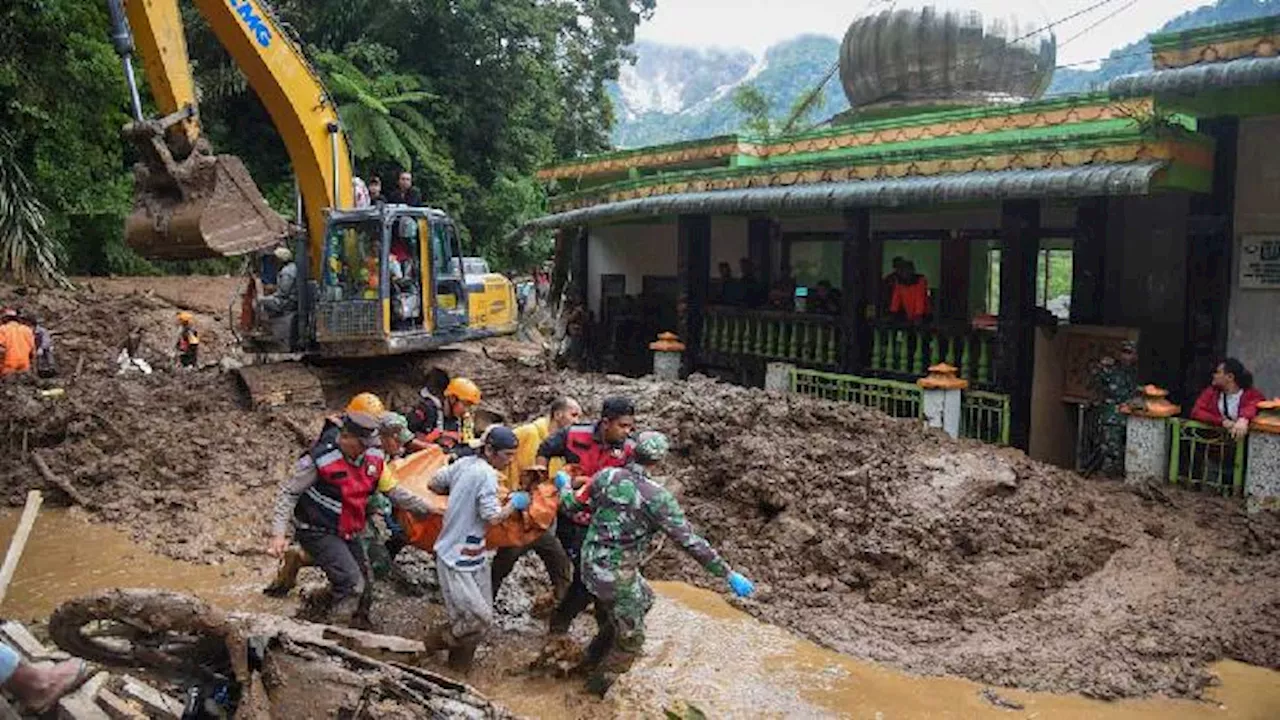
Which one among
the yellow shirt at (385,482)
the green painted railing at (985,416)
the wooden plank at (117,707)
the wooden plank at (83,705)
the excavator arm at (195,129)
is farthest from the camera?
the green painted railing at (985,416)

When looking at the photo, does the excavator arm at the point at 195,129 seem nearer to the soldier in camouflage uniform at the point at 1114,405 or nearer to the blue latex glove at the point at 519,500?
the blue latex glove at the point at 519,500

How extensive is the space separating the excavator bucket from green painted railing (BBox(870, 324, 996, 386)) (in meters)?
7.00

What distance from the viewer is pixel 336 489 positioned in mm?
6402

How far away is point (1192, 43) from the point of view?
880cm

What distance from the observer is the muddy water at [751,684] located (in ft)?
19.6

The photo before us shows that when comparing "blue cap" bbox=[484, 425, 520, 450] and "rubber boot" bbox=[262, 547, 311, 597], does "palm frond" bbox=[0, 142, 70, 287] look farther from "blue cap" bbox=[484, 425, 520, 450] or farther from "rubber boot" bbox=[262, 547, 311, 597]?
"blue cap" bbox=[484, 425, 520, 450]

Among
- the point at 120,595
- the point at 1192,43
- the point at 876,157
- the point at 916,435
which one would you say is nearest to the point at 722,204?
the point at 876,157

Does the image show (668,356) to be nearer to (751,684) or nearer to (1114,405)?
(1114,405)

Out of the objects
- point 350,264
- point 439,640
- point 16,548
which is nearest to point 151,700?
point 16,548

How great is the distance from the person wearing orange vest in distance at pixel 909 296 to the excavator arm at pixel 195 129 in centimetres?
706

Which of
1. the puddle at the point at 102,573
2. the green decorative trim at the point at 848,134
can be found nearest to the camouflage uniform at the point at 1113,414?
the green decorative trim at the point at 848,134

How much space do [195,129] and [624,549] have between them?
287 inches

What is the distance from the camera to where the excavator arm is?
10.2 m

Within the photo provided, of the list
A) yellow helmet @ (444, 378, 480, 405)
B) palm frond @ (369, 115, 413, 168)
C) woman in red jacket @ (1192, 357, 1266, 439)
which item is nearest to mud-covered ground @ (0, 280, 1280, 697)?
woman in red jacket @ (1192, 357, 1266, 439)
